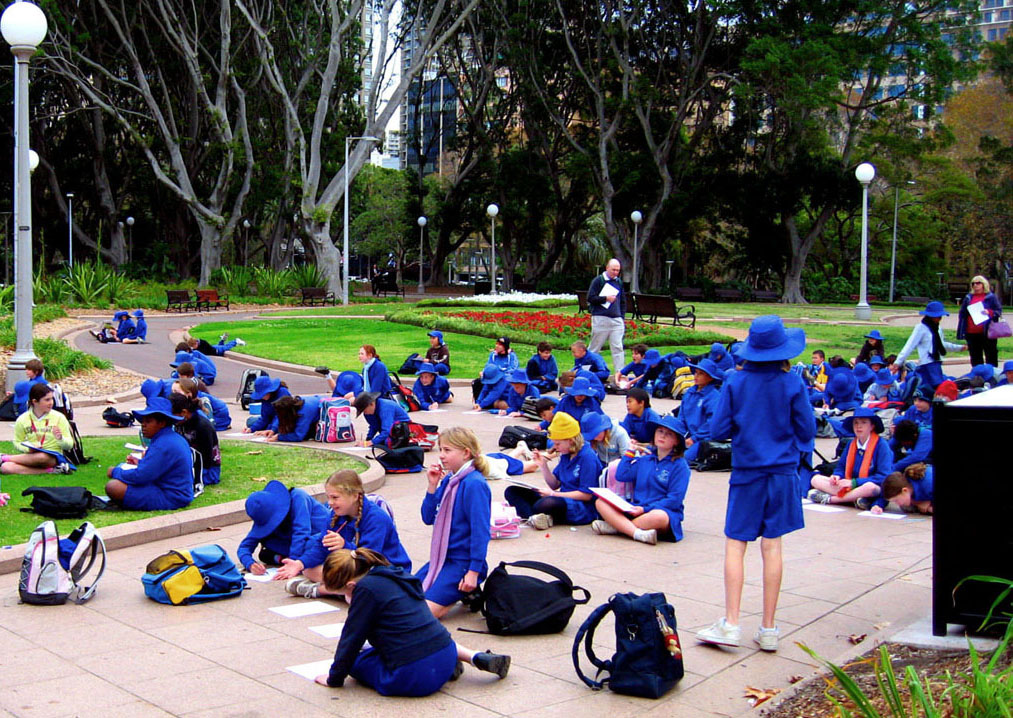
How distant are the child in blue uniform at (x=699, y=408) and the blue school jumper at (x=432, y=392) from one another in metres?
5.55

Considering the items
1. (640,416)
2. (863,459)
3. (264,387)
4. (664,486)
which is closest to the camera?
(664,486)

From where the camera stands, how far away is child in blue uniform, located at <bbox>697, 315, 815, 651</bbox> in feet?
19.6

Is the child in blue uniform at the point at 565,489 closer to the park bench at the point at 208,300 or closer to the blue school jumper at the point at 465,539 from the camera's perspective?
the blue school jumper at the point at 465,539

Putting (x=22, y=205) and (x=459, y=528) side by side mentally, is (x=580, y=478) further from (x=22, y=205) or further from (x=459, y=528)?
(x=22, y=205)

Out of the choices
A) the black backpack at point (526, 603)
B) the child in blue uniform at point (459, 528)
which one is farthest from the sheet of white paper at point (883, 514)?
the child in blue uniform at point (459, 528)

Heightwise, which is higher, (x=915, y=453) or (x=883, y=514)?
(x=915, y=453)

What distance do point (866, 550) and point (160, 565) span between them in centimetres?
518

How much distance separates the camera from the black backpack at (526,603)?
6254 mm

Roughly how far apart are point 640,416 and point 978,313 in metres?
7.38

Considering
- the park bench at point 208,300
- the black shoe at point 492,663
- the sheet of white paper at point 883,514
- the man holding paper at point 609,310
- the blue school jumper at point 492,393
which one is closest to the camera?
the black shoe at point 492,663

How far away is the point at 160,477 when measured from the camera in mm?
9227

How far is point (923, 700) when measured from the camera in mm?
3764

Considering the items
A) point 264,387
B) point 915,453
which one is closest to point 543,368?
point 264,387

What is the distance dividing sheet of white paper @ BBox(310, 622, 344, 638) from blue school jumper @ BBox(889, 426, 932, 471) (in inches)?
232
